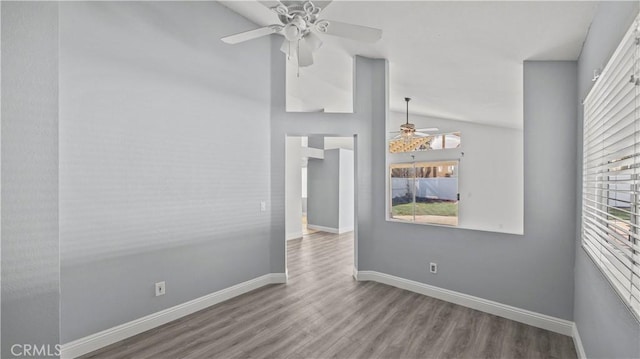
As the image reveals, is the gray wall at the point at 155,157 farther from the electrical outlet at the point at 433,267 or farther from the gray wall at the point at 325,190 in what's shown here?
the gray wall at the point at 325,190

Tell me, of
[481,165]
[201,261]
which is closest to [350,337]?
[201,261]

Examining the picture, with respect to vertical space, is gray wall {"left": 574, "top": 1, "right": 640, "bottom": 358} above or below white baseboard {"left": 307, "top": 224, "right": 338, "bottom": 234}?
above

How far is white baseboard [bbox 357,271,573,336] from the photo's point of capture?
256 cm

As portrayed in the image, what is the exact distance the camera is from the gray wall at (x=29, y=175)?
4.31 ft

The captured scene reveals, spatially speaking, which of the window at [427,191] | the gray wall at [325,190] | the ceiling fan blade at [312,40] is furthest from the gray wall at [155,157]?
the window at [427,191]

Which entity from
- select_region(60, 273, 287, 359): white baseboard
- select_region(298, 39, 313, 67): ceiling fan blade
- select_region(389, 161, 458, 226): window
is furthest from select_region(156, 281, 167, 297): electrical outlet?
select_region(389, 161, 458, 226): window

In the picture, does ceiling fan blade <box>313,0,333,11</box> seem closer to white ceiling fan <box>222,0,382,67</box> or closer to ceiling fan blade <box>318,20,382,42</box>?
white ceiling fan <box>222,0,382,67</box>

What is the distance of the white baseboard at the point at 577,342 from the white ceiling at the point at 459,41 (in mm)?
2325

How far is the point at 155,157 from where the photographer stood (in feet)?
8.75

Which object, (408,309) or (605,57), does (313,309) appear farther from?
(605,57)

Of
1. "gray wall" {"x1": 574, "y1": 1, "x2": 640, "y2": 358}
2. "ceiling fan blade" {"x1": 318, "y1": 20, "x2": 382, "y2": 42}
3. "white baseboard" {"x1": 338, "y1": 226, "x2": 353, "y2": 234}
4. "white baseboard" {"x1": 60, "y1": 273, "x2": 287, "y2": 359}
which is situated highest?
"ceiling fan blade" {"x1": 318, "y1": 20, "x2": 382, "y2": 42}

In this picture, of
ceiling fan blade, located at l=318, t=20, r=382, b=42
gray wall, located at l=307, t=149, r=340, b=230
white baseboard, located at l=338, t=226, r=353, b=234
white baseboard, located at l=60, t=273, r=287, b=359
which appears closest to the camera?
ceiling fan blade, located at l=318, t=20, r=382, b=42

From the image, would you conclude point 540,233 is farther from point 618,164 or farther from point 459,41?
point 459,41

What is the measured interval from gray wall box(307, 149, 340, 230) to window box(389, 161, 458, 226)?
160 centimetres
